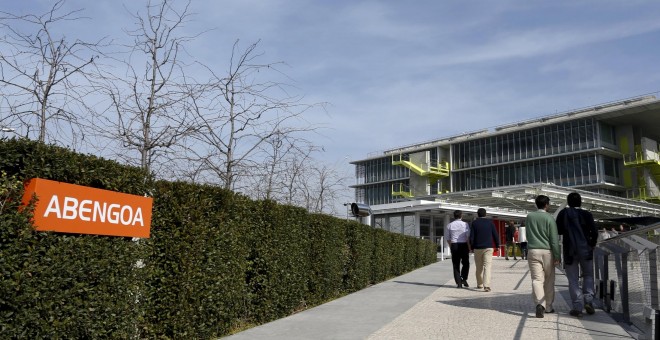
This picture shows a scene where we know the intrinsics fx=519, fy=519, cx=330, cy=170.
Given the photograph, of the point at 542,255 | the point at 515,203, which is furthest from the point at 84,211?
the point at 515,203

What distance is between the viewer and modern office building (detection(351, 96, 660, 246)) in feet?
125

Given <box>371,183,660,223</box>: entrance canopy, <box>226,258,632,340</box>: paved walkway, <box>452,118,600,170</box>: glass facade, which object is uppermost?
<box>452,118,600,170</box>: glass facade

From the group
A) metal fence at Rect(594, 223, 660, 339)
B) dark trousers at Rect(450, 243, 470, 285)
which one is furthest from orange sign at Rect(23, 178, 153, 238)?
dark trousers at Rect(450, 243, 470, 285)

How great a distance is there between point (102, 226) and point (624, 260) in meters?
6.69

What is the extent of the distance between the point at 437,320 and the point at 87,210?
5.29m

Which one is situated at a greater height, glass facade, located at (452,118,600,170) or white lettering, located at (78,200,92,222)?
glass facade, located at (452,118,600,170)

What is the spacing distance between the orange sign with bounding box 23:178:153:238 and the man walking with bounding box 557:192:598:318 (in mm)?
6173

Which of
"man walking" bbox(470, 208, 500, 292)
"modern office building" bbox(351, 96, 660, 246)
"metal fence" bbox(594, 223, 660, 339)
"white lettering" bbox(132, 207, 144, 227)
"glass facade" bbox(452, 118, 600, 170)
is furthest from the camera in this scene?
"glass facade" bbox(452, 118, 600, 170)

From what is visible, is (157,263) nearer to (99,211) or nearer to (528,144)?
(99,211)

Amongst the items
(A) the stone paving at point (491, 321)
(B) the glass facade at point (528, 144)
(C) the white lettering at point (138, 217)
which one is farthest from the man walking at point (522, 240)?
(B) the glass facade at point (528, 144)

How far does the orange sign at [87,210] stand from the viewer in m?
3.89

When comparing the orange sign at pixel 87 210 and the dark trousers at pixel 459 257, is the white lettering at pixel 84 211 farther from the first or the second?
the dark trousers at pixel 459 257

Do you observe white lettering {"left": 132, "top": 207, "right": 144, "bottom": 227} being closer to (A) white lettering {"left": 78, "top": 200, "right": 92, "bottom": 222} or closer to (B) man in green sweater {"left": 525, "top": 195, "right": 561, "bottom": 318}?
(A) white lettering {"left": 78, "top": 200, "right": 92, "bottom": 222}

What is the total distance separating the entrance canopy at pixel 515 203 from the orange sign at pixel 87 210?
1093 inches
